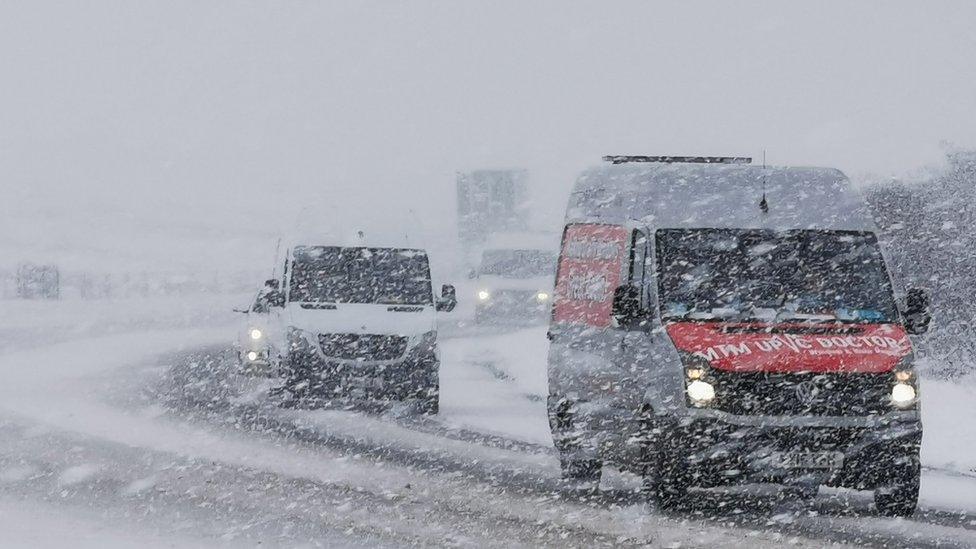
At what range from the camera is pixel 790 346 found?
10.0 metres

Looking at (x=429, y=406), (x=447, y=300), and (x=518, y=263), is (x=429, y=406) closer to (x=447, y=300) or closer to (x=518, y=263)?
(x=447, y=300)

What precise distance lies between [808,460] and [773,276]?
1.46m

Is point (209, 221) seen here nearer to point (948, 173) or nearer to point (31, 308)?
point (31, 308)

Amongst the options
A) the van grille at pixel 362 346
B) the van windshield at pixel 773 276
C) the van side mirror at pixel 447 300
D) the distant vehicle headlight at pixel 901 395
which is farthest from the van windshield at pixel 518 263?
the distant vehicle headlight at pixel 901 395

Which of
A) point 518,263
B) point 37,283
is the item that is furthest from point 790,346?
point 37,283

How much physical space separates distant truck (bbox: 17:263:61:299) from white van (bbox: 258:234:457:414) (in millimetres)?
33021

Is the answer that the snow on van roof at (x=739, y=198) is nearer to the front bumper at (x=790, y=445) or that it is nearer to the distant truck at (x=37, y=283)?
the front bumper at (x=790, y=445)

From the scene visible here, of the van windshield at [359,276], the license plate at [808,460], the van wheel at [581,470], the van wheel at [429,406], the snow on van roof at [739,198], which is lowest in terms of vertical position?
the van wheel at [429,406]

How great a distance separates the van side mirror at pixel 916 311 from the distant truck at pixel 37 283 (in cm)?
4146

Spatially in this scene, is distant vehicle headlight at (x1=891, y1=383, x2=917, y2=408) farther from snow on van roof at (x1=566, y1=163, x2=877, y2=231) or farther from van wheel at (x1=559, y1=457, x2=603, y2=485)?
van wheel at (x1=559, y1=457, x2=603, y2=485)

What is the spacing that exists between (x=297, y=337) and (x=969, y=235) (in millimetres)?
10564

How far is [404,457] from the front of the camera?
13.2 metres

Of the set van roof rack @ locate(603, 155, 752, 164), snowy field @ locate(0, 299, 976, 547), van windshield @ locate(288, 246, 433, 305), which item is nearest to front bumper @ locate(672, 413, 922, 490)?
snowy field @ locate(0, 299, 976, 547)

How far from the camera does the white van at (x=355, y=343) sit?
1689 cm
